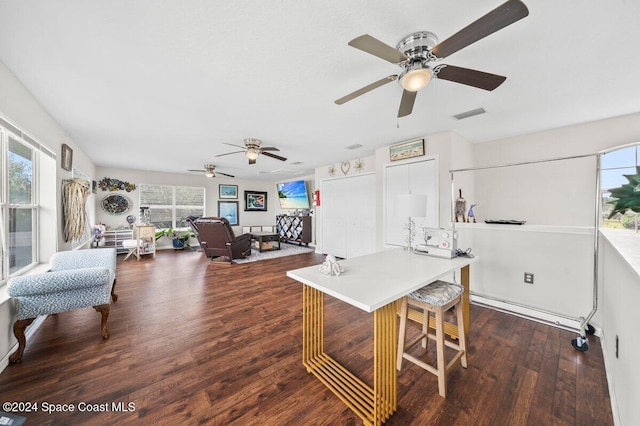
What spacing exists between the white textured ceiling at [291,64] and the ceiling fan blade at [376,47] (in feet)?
0.66

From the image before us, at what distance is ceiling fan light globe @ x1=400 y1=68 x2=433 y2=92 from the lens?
1422 mm

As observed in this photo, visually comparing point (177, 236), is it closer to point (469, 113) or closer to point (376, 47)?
point (376, 47)

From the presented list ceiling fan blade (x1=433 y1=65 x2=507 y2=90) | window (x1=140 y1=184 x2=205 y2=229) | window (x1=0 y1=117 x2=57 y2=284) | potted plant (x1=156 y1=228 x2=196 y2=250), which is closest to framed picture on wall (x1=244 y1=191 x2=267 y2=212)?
window (x1=140 y1=184 x2=205 y2=229)

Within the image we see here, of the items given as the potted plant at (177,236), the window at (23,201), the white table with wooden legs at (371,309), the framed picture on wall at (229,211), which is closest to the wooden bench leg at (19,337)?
the window at (23,201)

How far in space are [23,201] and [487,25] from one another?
4.34 meters

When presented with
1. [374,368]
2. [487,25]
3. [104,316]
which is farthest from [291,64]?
[104,316]

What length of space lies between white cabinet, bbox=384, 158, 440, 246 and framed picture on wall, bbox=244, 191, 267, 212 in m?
5.88

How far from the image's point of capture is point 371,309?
1.08m

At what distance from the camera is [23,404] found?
4.43 feet

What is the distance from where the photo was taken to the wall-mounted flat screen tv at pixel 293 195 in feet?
23.7

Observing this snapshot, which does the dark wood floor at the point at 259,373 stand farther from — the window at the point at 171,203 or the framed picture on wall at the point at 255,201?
the framed picture on wall at the point at 255,201

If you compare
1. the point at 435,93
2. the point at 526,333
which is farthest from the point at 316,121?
the point at 526,333

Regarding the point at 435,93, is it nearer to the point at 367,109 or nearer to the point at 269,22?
the point at 367,109

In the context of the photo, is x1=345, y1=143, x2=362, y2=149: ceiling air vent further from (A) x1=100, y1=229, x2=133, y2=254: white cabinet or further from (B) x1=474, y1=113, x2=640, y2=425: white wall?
(A) x1=100, y1=229, x2=133, y2=254: white cabinet
